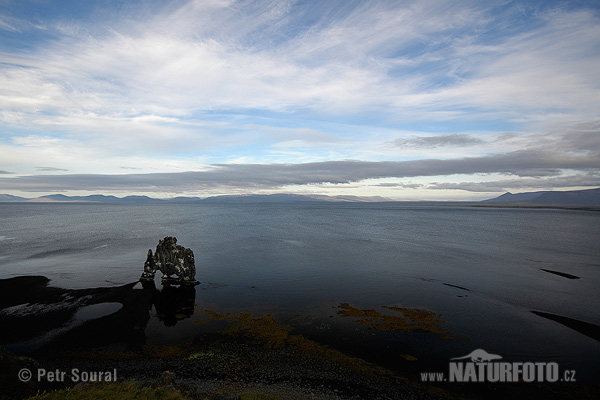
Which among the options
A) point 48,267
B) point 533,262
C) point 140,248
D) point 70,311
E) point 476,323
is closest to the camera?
point 476,323

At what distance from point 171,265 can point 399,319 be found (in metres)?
41.1

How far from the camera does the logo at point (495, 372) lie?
2345 centimetres

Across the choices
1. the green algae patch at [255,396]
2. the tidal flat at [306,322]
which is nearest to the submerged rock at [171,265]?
the tidal flat at [306,322]

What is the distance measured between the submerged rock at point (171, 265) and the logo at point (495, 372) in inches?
1630

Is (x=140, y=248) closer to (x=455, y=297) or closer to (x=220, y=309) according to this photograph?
(x=220, y=309)

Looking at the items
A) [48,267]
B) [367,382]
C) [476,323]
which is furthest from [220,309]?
[48,267]

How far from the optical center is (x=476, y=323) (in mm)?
33969

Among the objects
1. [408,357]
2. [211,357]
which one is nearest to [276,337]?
[211,357]

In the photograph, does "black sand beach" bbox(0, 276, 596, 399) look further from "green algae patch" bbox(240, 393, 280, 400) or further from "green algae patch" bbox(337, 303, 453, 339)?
"green algae patch" bbox(337, 303, 453, 339)

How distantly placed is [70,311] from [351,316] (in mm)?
37627

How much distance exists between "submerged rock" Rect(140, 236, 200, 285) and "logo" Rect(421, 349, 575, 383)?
4140cm

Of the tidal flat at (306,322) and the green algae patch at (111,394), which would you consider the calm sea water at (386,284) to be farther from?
the green algae patch at (111,394)

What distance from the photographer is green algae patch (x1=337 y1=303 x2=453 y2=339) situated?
3209 centimetres

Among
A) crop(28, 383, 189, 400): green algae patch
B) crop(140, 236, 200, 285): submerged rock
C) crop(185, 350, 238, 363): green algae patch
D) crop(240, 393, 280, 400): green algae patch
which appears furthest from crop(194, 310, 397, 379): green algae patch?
crop(140, 236, 200, 285): submerged rock
